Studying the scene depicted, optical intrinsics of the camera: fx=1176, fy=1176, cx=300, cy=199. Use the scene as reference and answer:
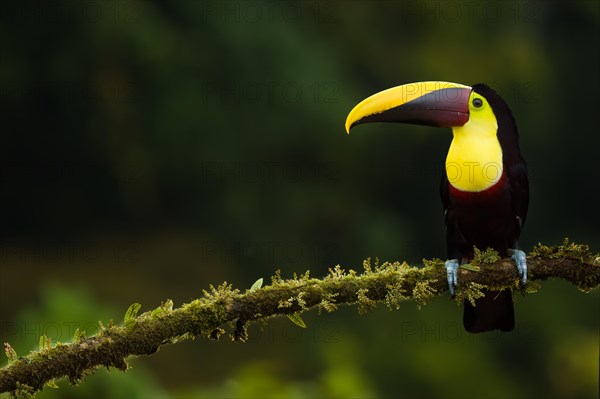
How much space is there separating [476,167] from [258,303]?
111 cm

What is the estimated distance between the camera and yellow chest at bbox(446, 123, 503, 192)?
12.3 ft

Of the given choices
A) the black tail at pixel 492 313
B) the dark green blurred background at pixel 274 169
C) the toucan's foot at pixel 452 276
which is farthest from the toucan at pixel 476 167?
the dark green blurred background at pixel 274 169

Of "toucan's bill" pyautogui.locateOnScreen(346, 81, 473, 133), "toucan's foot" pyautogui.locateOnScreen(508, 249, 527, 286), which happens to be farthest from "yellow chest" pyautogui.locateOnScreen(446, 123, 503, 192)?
"toucan's foot" pyautogui.locateOnScreen(508, 249, 527, 286)

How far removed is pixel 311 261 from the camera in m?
10.3

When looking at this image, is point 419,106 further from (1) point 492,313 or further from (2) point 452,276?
(2) point 452,276

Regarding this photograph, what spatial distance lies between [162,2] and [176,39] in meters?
0.37

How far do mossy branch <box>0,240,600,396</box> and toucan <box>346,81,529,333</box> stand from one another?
0.46 m

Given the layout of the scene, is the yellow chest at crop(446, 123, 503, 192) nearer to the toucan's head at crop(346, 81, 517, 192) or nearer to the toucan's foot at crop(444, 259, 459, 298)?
the toucan's head at crop(346, 81, 517, 192)

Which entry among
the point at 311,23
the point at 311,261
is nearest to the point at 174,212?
the point at 311,261

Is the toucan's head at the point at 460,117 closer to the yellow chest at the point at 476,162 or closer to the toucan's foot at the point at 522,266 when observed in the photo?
the yellow chest at the point at 476,162

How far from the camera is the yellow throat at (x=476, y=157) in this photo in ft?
12.3

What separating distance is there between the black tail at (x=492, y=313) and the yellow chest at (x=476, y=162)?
351 millimetres

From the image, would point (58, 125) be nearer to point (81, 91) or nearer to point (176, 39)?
point (81, 91)

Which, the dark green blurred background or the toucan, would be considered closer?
the toucan
